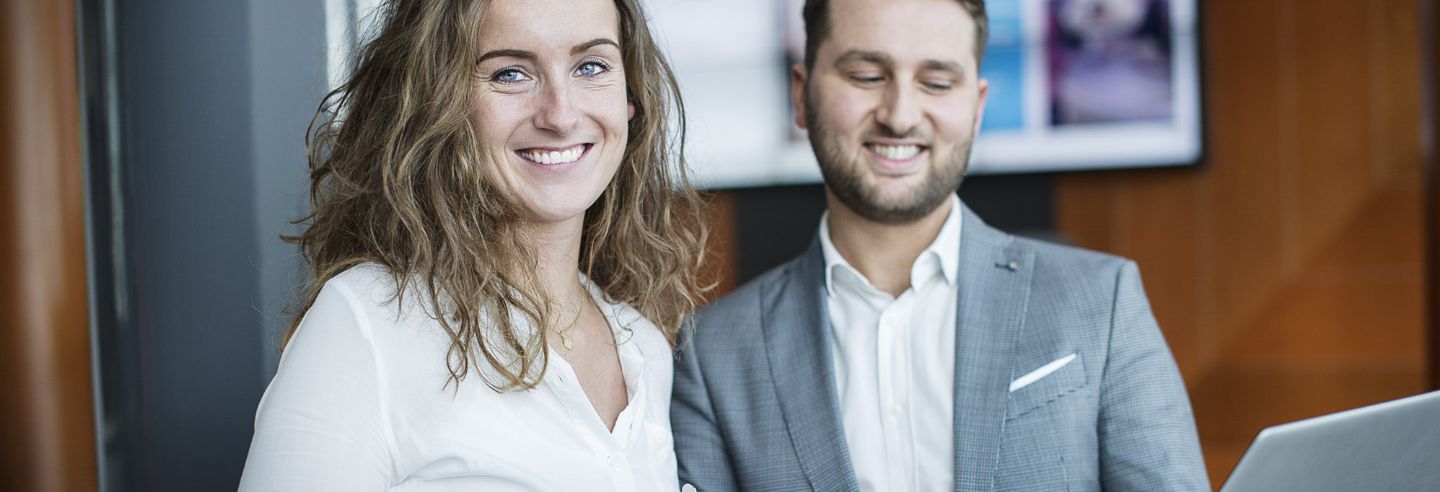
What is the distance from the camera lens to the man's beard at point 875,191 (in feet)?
6.00

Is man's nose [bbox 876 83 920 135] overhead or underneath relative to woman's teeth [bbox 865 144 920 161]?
overhead

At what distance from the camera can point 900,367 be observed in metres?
1.80

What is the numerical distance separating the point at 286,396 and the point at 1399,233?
4205 mm

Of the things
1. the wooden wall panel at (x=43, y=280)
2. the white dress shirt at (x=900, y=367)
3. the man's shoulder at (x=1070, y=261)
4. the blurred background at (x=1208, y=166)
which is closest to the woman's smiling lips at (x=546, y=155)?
the white dress shirt at (x=900, y=367)

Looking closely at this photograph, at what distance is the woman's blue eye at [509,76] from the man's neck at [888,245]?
58cm

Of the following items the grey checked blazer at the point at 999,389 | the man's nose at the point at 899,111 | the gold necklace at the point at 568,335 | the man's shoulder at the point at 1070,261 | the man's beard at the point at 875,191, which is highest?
the man's nose at the point at 899,111

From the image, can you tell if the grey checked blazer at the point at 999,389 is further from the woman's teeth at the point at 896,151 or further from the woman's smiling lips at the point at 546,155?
the woman's smiling lips at the point at 546,155

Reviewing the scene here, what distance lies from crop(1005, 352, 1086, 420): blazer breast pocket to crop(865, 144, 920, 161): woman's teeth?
36cm

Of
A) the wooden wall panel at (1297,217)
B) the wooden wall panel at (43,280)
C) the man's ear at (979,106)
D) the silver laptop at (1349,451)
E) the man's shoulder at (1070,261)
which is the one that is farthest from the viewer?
the wooden wall panel at (1297,217)

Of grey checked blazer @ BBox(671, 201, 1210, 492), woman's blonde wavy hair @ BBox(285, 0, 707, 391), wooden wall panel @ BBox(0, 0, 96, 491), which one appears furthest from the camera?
wooden wall panel @ BBox(0, 0, 96, 491)

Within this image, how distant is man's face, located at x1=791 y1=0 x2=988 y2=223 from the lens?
183cm

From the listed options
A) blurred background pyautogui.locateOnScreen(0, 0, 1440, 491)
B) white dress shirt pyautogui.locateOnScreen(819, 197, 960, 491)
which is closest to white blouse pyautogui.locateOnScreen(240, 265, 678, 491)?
white dress shirt pyautogui.locateOnScreen(819, 197, 960, 491)

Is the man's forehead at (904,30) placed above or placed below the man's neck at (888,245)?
above

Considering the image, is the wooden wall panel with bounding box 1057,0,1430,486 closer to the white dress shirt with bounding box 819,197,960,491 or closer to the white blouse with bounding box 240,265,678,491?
the white dress shirt with bounding box 819,197,960,491
